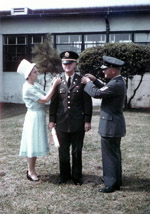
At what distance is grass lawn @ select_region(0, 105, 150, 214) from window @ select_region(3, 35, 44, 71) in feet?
34.8

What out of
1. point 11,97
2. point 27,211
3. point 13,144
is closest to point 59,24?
point 11,97

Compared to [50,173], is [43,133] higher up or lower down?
higher up

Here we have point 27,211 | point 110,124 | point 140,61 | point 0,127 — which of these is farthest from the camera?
point 140,61

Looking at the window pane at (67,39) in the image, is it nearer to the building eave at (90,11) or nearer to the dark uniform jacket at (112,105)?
the building eave at (90,11)

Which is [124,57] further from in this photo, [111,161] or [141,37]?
[111,161]

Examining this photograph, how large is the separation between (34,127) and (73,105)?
0.68 m

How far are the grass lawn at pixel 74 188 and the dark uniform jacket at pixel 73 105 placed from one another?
36.2 inches

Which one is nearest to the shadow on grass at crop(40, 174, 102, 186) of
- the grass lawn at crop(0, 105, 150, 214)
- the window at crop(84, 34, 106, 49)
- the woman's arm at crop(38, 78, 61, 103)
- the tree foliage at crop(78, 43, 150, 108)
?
the grass lawn at crop(0, 105, 150, 214)

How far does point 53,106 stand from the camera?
465 cm

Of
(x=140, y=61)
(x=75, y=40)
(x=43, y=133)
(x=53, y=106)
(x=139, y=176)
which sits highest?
(x=75, y=40)

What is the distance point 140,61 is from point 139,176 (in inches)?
327

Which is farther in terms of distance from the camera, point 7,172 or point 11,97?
point 11,97

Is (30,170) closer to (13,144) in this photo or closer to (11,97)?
(13,144)

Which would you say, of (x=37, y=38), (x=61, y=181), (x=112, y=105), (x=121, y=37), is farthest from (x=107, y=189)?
(x=37, y=38)
